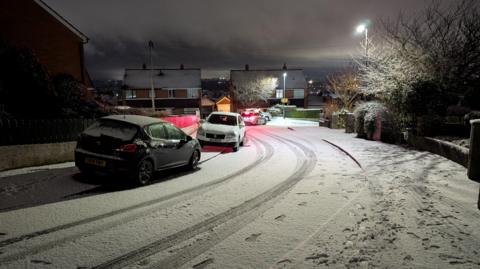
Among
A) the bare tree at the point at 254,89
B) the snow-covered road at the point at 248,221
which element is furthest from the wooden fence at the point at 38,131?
the bare tree at the point at 254,89

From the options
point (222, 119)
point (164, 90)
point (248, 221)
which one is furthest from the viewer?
point (164, 90)

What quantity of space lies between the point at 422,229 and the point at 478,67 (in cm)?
1373

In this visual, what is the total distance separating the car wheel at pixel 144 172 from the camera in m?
6.59

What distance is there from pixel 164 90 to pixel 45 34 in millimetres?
35567

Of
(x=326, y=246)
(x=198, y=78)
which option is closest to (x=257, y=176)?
(x=326, y=246)

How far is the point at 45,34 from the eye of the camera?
1742 cm

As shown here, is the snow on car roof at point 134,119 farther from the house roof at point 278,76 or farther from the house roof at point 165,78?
the house roof at point 278,76

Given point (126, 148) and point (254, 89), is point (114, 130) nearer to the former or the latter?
point (126, 148)

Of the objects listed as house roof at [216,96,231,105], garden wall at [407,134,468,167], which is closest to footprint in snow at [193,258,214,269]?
garden wall at [407,134,468,167]

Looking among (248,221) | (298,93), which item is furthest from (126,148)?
(298,93)

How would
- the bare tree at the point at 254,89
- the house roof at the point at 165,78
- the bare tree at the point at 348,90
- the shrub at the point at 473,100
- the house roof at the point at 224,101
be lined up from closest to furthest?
1. the shrub at the point at 473,100
2. the bare tree at the point at 348,90
3. the house roof at the point at 165,78
4. the bare tree at the point at 254,89
5. the house roof at the point at 224,101

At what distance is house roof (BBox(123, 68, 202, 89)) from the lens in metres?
52.9

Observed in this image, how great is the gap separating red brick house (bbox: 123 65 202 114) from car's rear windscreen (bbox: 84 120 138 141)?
4498 cm

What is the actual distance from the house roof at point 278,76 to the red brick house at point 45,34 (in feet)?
133
